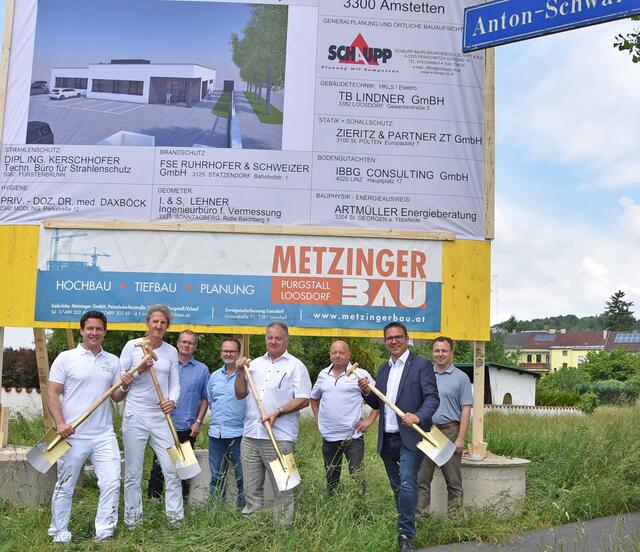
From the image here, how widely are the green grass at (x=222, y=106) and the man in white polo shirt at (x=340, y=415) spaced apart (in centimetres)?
278

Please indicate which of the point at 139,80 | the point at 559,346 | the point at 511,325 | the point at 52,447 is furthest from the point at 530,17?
the point at 511,325

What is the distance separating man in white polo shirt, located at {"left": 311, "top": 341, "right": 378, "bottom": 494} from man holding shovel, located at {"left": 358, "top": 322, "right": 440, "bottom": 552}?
47cm

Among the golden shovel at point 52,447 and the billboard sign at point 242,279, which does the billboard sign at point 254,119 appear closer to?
the billboard sign at point 242,279

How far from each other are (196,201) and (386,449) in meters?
3.30

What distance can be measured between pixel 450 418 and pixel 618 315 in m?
128

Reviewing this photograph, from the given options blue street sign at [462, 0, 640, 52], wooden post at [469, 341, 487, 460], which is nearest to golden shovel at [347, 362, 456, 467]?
wooden post at [469, 341, 487, 460]

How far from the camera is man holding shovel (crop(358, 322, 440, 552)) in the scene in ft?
19.3

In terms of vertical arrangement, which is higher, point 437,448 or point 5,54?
point 5,54

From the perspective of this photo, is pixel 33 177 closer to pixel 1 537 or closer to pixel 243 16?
pixel 243 16

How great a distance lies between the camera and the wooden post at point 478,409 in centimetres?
750

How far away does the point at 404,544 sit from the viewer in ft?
19.1

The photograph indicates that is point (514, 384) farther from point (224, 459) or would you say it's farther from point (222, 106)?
point (224, 459)

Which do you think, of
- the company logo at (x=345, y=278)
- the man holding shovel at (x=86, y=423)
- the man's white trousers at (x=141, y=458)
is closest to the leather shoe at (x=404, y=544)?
the man's white trousers at (x=141, y=458)

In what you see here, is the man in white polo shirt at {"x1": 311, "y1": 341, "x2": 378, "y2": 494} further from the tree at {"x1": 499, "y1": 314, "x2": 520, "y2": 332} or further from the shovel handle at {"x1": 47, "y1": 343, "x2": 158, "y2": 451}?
the tree at {"x1": 499, "y1": 314, "x2": 520, "y2": 332}
